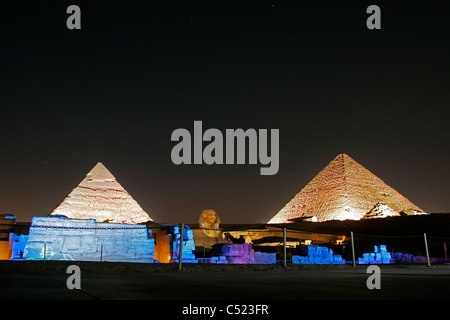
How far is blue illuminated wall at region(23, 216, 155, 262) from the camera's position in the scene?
42.9ft

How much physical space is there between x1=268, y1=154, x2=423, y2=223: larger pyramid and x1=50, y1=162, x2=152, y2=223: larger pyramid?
151 feet

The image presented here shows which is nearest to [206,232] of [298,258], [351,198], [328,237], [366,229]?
[298,258]

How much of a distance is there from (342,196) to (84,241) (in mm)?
76948

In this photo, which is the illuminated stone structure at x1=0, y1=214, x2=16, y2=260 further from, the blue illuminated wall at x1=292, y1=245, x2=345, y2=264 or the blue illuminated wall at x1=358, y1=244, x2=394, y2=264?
the blue illuminated wall at x1=358, y1=244, x2=394, y2=264

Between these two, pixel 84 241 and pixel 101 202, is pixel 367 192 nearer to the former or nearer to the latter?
pixel 101 202

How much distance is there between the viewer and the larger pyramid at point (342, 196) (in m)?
81.8

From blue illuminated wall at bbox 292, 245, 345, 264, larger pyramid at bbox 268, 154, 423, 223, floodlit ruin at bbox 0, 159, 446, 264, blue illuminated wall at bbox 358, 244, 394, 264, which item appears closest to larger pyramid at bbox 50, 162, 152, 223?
floodlit ruin at bbox 0, 159, 446, 264

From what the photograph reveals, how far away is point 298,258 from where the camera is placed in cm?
1917

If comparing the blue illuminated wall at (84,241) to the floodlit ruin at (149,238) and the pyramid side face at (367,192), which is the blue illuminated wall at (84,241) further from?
the pyramid side face at (367,192)

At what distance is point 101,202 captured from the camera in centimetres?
4803

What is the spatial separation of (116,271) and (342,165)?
293 ft

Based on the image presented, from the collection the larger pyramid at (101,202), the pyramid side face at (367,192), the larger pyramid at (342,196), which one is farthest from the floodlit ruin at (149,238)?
the larger pyramid at (342,196)

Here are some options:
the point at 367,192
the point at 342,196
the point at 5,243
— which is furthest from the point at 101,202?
the point at 367,192

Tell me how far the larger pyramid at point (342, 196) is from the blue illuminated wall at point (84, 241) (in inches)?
2790
